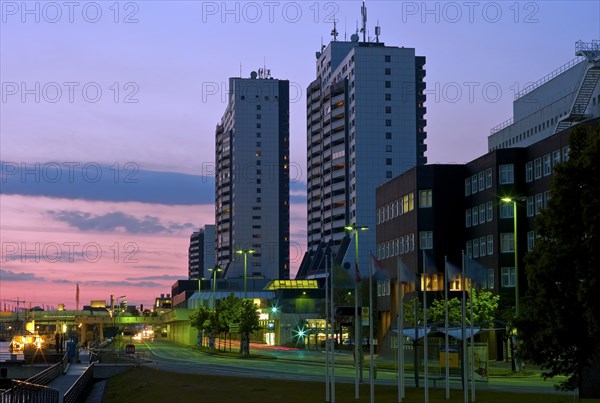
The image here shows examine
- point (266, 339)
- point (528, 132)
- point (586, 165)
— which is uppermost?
point (528, 132)

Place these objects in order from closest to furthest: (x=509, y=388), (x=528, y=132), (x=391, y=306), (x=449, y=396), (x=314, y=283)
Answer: (x=449, y=396) → (x=509, y=388) → (x=391, y=306) → (x=528, y=132) → (x=314, y=283)

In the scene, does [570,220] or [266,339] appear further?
[266,339]

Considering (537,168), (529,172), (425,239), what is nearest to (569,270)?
(537,168)

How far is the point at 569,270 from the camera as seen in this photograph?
109 ft

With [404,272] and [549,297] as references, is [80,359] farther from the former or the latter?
[549,297]

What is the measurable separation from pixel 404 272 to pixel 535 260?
29.5ft

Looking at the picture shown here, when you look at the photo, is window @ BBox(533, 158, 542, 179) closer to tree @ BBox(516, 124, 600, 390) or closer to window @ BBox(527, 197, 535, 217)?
window @ BBox(527, 197, 535, 217)

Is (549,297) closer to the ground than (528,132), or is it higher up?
closer to the ground

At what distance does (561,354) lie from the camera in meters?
33.9

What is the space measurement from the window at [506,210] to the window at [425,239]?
10.9m

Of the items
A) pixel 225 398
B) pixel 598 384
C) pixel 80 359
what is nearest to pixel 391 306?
pixel 80 359

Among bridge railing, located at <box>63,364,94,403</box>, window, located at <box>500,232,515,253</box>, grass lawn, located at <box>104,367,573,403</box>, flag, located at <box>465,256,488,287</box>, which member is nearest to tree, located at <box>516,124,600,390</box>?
grass lawn, located at <box>104,367,573,403</box>

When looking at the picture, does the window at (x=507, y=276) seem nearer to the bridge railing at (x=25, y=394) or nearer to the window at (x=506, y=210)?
the window at (x=506, y=210)

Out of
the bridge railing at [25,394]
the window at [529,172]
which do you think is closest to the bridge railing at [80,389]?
the bridge railing at [25,394]
